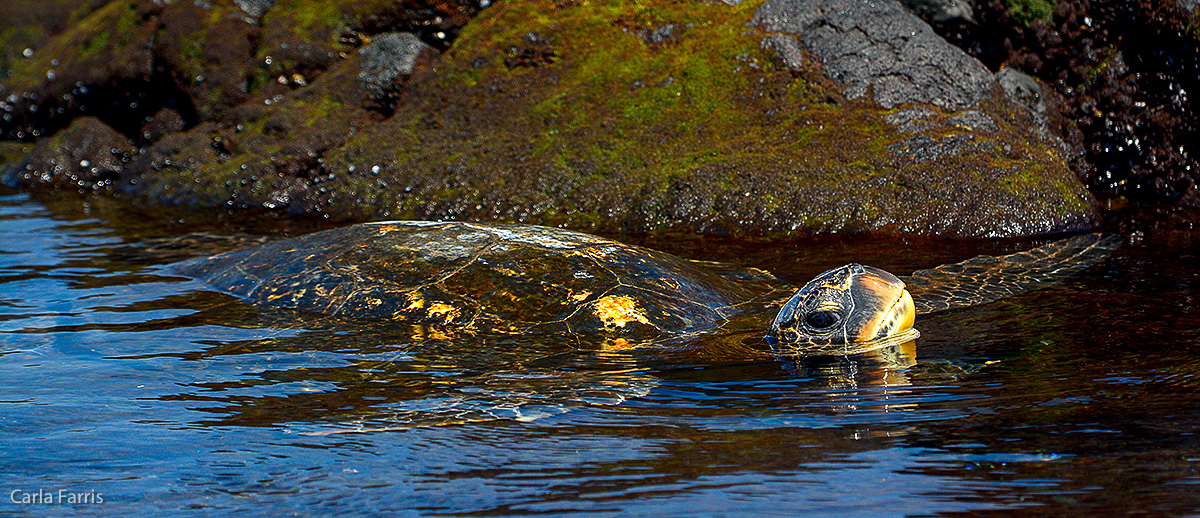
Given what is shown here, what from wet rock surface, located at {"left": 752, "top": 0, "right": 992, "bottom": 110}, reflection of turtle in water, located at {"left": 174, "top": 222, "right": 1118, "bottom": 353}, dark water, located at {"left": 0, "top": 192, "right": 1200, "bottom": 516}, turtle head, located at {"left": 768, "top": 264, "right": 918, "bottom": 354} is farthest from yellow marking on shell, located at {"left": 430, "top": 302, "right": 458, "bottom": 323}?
wet rock surface, located at {"left": 752, "top": 0, "right": 992, "bottom": 110}

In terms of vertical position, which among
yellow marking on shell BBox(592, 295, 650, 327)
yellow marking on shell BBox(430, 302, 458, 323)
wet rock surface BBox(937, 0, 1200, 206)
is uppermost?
wet rock surface BBox(937, 0, 1200, 206)

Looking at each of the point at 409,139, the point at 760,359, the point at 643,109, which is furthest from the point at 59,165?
the point at 760,359

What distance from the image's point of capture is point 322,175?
10.0 metres

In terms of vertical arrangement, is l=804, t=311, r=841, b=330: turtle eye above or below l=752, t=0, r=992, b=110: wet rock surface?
below

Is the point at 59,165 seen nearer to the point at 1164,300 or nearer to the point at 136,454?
the point at 136,454

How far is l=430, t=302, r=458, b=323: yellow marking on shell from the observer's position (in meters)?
5.37

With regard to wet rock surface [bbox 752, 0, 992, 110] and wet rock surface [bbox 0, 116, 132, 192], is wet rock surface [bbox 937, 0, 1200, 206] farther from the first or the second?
wet rock surface [bbox 0, 116, 132, 192]

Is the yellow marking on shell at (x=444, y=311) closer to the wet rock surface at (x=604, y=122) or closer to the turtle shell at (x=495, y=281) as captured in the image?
the turtle shell at (x=495, y=281)

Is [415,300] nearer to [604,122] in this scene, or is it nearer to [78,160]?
[604,122]

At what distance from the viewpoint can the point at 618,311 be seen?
531 cm

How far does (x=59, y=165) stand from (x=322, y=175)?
4.88 m

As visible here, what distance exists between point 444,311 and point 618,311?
3.13 feet

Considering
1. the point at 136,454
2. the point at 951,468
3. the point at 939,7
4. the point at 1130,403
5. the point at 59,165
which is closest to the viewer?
the point at 951,468

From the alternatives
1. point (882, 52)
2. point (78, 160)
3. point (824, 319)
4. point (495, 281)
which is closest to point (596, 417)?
point (824, 319)
